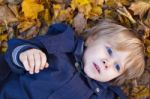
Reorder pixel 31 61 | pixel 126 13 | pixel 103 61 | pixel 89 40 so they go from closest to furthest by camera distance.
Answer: pixel 31 61
pixel 103 61
pixel 89 40
pixel 126 13

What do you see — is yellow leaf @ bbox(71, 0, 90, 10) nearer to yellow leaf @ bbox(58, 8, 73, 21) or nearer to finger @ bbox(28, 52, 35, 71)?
yellow leaf @ bbox(58, 8, 73, 21)

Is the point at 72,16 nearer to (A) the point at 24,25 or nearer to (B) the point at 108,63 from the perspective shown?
(A) the point at 24,25

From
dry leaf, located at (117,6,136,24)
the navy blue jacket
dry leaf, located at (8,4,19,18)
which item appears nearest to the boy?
the navy blue jacket

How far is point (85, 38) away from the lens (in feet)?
7.75

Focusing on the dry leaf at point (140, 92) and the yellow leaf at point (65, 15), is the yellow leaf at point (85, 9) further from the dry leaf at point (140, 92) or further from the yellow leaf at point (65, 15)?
the dry leaf at point (140, 92)

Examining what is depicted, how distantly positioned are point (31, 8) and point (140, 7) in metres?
0.60

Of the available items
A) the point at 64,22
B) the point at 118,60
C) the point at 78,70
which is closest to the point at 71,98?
the point at 78,70

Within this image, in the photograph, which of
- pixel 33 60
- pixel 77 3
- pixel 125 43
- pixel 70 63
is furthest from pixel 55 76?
pixel 77 3

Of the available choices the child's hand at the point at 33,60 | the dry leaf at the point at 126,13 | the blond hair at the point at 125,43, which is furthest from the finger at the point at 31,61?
the dry leaf at the point at 126,13

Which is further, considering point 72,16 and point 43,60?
point 72,16

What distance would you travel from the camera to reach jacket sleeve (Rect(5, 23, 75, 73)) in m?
2.16

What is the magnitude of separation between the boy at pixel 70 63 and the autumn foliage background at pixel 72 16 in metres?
0.18

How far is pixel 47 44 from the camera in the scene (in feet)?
7.20

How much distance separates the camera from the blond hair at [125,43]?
226 centimetres
